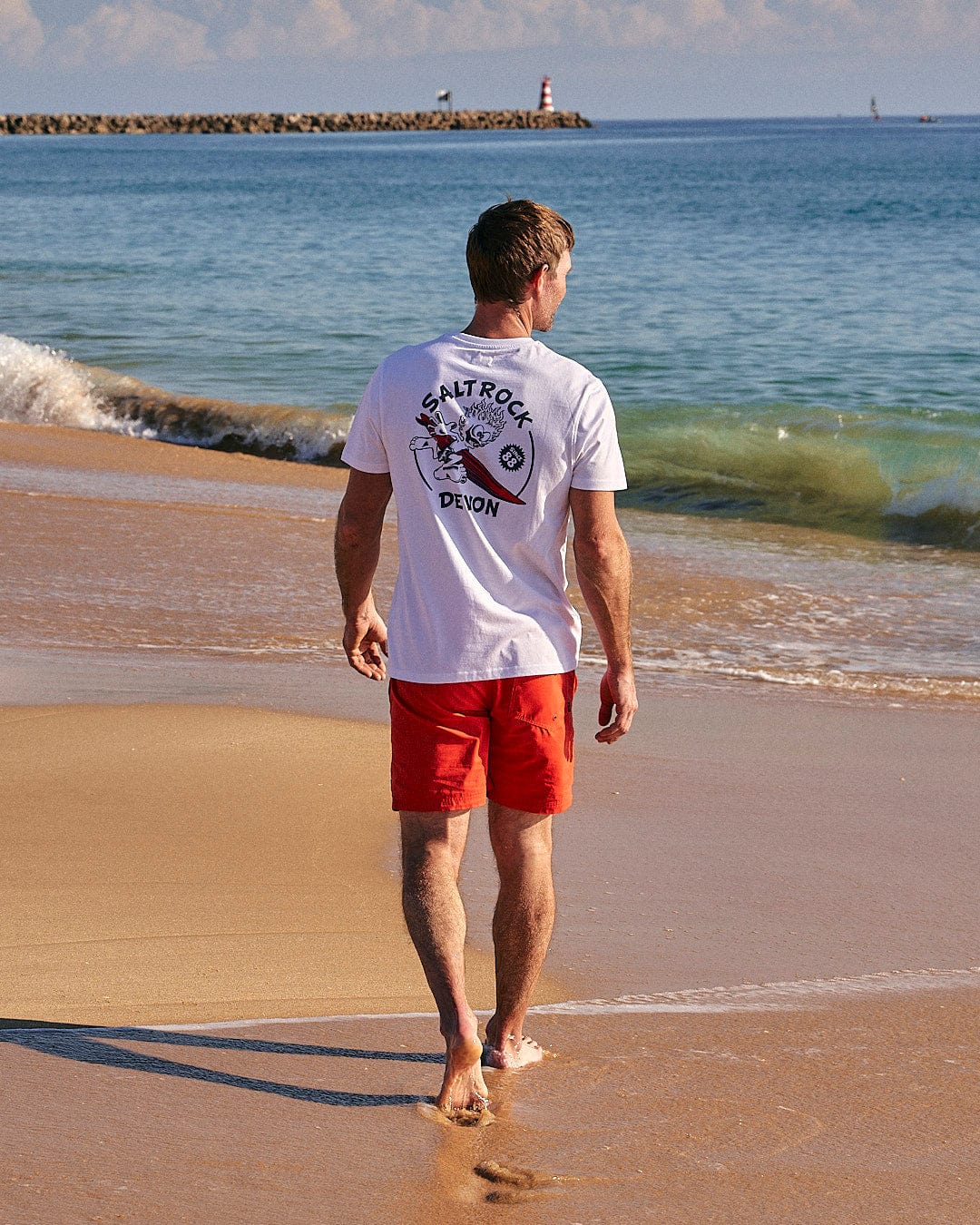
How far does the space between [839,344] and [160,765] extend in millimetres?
16446

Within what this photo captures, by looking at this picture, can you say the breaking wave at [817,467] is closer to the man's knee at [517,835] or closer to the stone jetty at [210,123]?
the man's knee at [517,835]

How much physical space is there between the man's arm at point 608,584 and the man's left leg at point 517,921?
0.25m

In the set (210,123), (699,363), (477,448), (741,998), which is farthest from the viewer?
(210,123)

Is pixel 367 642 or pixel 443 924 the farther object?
pixel 367 642

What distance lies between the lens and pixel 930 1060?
302cm

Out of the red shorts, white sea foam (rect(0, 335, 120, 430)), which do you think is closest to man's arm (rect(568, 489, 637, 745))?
the red shorts

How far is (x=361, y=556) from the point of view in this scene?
2941 millimetres

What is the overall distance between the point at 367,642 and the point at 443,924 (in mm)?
612

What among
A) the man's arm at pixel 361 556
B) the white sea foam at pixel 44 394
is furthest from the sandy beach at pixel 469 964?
the white sea foam at pixel 44 394

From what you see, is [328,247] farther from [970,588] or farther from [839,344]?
[970,588]

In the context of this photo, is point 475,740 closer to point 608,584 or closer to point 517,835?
point 517,835

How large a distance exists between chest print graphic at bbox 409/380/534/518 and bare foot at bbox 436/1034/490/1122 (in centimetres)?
103

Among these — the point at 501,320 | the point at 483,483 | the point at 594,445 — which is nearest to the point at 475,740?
the point at 483,483

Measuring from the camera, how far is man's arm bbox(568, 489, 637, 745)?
2779 mm
